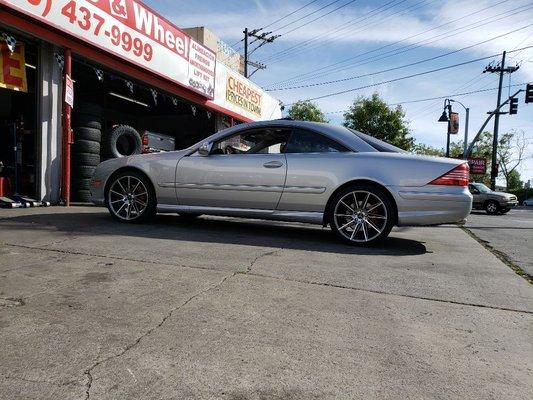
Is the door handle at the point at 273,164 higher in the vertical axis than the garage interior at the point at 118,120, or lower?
lower

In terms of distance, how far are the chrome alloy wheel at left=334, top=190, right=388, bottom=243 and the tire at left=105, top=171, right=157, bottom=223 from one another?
8.23ft

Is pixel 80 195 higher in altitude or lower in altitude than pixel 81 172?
lower

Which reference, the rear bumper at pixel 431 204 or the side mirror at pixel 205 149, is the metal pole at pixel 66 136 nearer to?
the side mirror at pixel 205 149

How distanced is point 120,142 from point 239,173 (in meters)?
6.82

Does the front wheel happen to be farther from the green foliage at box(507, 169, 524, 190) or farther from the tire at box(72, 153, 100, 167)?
the green foliage at box(507, 169, 524, 190)

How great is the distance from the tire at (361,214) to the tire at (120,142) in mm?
7031

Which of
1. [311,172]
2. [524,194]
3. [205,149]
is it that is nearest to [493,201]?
[311,172]

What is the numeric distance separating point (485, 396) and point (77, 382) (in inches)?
63.5

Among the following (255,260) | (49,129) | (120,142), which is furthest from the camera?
(120,142)

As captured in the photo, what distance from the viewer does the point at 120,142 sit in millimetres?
11266

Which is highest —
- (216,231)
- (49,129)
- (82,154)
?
(49,129)

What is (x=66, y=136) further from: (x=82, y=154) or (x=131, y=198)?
(x=131, y=198)

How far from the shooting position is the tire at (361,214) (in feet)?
16.3

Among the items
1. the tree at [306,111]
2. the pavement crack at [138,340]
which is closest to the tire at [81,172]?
the pavement crack at [138,340]
